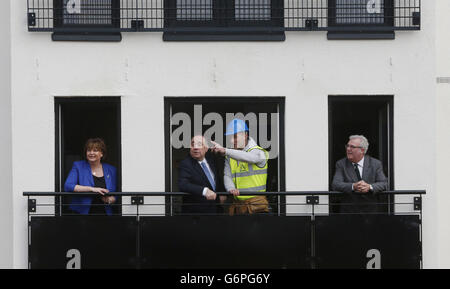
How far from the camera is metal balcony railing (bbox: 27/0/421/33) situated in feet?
53.5

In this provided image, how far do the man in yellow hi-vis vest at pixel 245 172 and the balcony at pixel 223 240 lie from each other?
16 centimetres

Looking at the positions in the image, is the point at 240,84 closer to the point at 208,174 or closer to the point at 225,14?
the point at 225,14

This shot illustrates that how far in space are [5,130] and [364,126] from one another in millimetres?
4739

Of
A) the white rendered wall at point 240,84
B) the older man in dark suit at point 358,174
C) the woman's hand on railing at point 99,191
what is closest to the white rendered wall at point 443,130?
the white rendered wall at point 240,84

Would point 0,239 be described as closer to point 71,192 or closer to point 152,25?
point 71,192

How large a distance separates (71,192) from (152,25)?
2419 mm

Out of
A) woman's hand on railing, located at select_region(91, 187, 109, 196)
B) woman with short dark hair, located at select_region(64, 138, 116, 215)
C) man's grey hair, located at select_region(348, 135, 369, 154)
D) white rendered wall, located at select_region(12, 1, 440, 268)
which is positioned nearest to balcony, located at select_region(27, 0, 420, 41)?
white rendered wall, located at select_region(12, 1, 440, 268)

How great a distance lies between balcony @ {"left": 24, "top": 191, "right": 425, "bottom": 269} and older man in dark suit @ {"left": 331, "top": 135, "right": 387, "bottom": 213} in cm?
13

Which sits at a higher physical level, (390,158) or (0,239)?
(390,158)

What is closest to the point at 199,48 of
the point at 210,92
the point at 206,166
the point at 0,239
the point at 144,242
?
the point at 210,92

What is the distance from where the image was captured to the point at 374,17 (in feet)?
54.1

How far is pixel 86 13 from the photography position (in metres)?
16.4

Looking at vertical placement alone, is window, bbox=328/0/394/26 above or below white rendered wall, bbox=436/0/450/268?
above

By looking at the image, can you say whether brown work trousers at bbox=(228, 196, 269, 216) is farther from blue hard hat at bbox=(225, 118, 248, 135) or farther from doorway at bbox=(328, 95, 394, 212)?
doorway at bbox=(328, 95, 394, 212)
